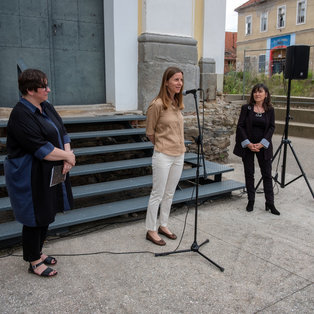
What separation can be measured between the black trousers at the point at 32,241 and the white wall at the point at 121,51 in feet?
11.5

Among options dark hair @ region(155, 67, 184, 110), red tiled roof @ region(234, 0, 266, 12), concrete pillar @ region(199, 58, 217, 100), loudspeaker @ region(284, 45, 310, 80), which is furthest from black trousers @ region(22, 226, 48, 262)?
red tiled roof @ region(234, 0, 266, 12)

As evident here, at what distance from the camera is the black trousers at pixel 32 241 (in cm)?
310

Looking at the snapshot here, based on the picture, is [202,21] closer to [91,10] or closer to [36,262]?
[91,10]

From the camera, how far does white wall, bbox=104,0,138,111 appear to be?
5984 mm

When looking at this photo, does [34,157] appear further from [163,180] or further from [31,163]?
[163,180]

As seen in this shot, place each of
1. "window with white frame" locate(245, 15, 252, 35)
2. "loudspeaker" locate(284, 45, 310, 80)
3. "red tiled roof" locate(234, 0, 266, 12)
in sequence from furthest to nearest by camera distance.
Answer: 1. "window with white frame" locate(245, 15, 252, 35)
2. "red tiled roof" locate(234, 0, 266, 12)
3. "loudspeaker" locate(284, 45, 310, 80)

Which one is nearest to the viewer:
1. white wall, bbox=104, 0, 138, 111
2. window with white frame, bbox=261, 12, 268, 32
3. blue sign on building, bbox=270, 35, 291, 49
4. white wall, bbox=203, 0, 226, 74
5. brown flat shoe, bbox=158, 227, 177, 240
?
brown flat shoe, bbox=158, 227, 177, 240

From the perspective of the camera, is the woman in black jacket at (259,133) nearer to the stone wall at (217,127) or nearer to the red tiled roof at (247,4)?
the stone wall at (217,127)

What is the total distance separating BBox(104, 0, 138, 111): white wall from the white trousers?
2833mm

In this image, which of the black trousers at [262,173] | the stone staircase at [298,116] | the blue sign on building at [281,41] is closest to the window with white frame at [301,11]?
the blue sign on building at [281,41]

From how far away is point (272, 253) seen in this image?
3721 millimetres

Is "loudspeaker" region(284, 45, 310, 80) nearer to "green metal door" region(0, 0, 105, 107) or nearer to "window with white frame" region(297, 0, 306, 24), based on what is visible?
"green metal door" region(0, 0, 105, 107)

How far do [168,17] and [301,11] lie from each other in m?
29.8

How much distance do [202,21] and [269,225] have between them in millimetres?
4205
